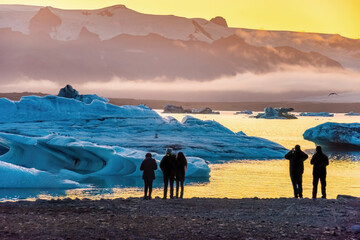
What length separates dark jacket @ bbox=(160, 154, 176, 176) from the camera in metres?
14.4

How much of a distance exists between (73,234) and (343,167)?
2944 centimetres

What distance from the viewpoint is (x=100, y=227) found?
984cm

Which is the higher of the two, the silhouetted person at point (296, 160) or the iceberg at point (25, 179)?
the silhouetted person at point (296, 160)

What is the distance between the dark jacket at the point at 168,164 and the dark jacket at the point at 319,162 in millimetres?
4165

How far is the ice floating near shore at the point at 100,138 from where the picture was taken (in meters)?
28.2

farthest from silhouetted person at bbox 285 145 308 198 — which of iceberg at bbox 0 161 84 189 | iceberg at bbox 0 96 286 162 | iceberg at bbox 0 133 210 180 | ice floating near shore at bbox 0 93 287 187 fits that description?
iceberg at bbox 0 96 286 162

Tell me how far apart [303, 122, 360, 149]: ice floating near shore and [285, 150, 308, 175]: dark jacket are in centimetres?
3780

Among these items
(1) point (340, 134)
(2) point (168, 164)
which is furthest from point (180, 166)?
(1) point (340, 134)

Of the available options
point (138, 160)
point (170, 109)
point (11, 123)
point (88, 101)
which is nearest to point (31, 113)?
point (11, 123)

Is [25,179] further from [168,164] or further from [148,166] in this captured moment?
[168,164]

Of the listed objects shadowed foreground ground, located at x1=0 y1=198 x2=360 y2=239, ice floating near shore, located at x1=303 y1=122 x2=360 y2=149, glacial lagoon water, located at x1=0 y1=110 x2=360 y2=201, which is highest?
ice floating near shore, located at x1=303 y1=122 x2=360 y2=149

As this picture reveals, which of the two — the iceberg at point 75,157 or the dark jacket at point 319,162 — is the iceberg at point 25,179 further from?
the dark jacket at point 319,162

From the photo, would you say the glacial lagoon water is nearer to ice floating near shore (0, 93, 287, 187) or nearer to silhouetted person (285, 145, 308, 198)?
ice floating near shore (0, 93, 287, 187)

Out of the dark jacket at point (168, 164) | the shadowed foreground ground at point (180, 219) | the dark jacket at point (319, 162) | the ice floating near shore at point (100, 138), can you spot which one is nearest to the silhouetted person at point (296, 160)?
the dark jacket at point (319, 162)
